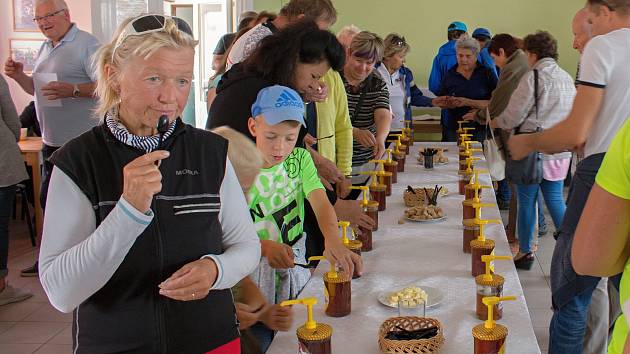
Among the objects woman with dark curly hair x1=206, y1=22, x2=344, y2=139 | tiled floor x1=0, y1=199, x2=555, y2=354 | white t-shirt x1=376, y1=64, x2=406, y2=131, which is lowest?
tiled floor x1=0, y1=199, x2=555, y2=354

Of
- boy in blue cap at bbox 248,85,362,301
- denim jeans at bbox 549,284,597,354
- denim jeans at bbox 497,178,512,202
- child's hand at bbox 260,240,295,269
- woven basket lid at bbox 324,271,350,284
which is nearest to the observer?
woven basket lid at bbox 324,271,350,284

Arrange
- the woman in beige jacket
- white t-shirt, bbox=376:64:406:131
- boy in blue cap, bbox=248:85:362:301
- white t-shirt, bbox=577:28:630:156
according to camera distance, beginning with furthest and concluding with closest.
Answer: white t-shirt, bbox=376:64:406:131 < the woman in beige jacket < white t-shirt, bbox=577:28:630:156 < boy in blue cap, bbox=248:85:362:301

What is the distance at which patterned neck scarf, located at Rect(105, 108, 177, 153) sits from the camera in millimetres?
1150

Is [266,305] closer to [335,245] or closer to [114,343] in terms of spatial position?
[335,245]

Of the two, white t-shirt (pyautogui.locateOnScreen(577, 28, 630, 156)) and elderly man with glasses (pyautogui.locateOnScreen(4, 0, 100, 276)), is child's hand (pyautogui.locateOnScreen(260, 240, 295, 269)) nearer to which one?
white t-shirt (pyautogui.locateOnScreen(577, 28, 630, 156))

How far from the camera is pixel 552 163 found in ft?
12.0

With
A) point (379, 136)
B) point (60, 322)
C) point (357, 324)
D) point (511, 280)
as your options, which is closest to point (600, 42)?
point (511, 280)

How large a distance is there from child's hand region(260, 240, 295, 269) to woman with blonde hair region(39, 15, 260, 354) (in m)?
0.51

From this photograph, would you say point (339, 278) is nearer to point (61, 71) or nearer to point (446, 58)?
point (61, 71)

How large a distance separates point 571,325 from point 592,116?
73 cm

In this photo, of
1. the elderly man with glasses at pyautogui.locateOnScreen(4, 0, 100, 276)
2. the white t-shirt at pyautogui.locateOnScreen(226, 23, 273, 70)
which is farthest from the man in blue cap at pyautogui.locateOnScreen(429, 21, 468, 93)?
the white t-shirt at pyautogui.locateOnScreen(226, 23, 273, 70)

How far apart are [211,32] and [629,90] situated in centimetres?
613

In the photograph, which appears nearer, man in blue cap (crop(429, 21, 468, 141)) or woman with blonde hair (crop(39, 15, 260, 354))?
woman with blonde hair (crop(39, 15, 260, 354))

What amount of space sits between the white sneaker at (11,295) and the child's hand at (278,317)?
2535mm
